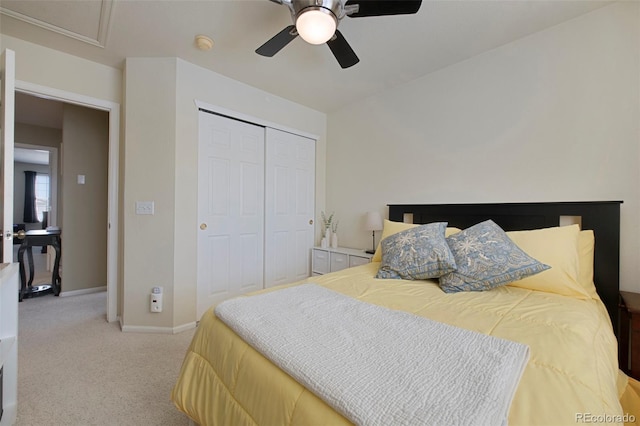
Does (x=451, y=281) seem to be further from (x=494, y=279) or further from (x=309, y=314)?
(x=309, y=314)

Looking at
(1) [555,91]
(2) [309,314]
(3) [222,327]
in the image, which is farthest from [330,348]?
(1) [555,91]

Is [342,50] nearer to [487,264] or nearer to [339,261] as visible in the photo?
[487,264]

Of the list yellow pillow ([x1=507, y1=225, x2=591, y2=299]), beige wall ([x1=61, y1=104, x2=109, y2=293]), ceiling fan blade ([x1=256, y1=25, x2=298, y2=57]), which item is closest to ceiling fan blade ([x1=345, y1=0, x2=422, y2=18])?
ceiling fan blade ([x1=256, y1=25, x2=298, y2=57])

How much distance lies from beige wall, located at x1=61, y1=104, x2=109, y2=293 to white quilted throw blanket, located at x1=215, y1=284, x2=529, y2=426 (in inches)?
137

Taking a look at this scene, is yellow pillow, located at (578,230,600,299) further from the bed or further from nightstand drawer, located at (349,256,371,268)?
nightstand drawer, located at (349,256,371,268)

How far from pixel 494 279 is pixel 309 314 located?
1.14 meters

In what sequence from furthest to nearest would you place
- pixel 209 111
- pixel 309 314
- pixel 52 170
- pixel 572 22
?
pixel 52 170, pixel 209 111, pixel 572 22, pixel 309 314

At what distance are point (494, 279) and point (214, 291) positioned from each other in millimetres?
2497

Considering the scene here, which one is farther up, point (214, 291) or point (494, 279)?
point (494, 279)

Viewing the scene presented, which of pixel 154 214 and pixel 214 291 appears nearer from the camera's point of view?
pixel 154 214

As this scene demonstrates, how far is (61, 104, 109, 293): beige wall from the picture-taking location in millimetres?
3357

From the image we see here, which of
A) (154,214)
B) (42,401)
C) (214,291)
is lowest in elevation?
(42,401)

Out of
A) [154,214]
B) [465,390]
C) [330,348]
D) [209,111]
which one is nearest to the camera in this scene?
[465,390]

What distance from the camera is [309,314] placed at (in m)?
1.15
